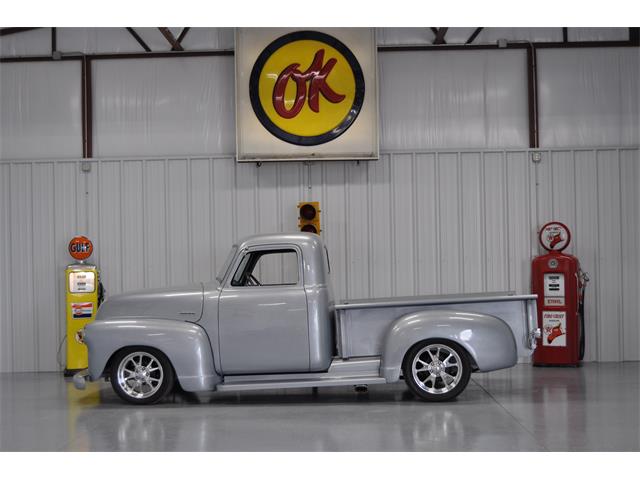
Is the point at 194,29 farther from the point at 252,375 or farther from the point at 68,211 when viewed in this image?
the point at 252,375

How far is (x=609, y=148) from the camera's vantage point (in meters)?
10.7

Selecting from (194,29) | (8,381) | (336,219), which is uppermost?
(194,29)

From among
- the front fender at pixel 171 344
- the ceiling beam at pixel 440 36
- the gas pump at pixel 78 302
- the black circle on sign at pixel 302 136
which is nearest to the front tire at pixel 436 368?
the front fender at pixel 171 344

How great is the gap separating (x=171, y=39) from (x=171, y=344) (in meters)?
5.16

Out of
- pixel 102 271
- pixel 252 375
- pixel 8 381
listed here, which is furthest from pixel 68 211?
pixel 252 375

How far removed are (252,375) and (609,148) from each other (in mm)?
6590

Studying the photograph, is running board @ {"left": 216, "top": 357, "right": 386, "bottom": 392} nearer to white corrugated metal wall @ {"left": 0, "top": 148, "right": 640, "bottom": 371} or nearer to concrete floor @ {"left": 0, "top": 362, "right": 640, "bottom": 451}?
concrete floor @ {"left": 0, "top": 362, "right": 640, "bottom": 451}

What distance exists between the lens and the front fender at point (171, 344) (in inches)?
293

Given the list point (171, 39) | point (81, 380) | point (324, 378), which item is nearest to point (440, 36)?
point (171, 39)

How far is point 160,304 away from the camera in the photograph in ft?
25.4

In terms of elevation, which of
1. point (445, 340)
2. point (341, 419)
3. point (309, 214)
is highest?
point (309, 214)

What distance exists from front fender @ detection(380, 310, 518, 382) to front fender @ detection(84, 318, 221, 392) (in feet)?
6.10

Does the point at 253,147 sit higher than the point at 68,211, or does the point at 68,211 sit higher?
the point at 253,147

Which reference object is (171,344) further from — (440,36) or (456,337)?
(440,36)
